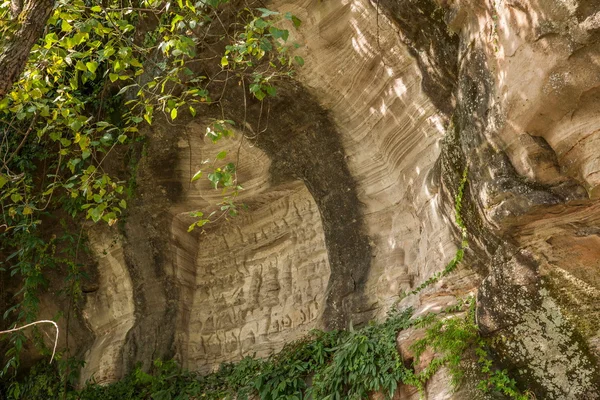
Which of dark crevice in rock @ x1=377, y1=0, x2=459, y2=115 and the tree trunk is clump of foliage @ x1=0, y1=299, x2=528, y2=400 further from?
the tree trunk

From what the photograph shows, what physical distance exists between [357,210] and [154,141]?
7.48ft

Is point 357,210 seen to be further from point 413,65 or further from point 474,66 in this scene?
point 474,66

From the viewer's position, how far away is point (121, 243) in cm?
890

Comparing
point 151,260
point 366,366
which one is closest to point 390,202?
point 366,366

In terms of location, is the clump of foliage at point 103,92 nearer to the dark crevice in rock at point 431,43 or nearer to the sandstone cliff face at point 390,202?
the sandstone cliff face at point 390,202

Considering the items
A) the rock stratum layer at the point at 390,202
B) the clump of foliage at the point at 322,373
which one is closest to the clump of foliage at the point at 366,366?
the clump of foliage at the point at 322,373

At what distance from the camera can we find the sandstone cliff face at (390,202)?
4.50 m

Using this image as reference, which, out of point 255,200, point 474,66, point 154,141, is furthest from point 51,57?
point 474,66

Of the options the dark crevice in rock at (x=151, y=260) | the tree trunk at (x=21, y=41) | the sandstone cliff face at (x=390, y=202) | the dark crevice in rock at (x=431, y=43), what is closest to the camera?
the sandstone cliff face at (x=390, y=202)

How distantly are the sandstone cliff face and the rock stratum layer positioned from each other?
1 cm

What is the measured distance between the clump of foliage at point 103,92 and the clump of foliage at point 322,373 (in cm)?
103

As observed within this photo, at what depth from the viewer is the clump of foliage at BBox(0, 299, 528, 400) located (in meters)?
5.20

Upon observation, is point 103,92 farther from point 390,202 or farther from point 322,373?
point 322,373

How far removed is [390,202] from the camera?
710 centimetres
